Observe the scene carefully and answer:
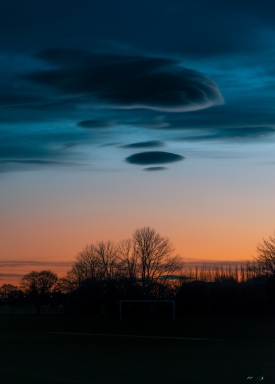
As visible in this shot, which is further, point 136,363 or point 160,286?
point 160,286

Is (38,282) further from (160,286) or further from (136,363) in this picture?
(136,363)

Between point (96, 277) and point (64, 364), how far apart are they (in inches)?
3547

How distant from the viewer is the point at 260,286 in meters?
94.8

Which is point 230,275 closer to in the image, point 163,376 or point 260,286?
point 260,286

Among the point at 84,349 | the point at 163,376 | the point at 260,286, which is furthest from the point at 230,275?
the point at 163,376

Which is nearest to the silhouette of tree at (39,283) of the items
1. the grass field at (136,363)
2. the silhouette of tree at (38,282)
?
the silhouette of tree at (38,282)

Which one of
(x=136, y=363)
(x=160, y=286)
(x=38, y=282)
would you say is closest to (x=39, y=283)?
(x=38, y=282)

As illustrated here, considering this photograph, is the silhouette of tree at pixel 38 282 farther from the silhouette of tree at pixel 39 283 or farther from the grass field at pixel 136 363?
the grass field at pixel 136 363

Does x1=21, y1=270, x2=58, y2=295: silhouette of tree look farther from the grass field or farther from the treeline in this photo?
the grass field

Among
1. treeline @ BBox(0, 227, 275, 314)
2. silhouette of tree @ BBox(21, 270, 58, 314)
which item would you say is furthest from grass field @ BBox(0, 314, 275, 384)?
silhouette of tree @ BBox(21, 270, 58, 314)

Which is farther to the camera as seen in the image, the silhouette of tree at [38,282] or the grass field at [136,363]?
the silhouette of tree at [38,282]

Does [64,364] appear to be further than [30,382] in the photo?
Yes

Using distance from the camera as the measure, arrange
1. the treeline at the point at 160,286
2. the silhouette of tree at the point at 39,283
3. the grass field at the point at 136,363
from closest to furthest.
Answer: the grass field at the point at 136,363 < the treeline at the point at 160,286 < the silhouette of tree at the point at 39,283

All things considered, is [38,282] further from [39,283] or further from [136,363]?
[136,363]
